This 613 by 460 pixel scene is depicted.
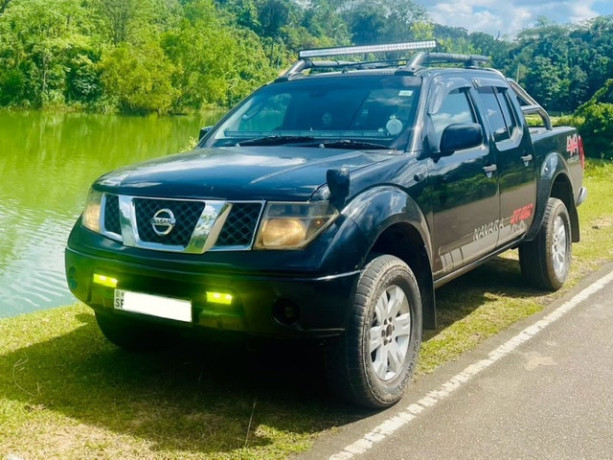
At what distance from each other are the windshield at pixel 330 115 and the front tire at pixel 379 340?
98 cm

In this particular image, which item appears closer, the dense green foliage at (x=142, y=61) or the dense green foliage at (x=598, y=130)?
the dense green foliage at (x=598, y=130)

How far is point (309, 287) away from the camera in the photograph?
340cm

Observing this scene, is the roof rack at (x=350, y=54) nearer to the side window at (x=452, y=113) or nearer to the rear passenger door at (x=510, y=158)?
the side window at (x=452, y=113)

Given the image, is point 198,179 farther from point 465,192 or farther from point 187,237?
point 465,192

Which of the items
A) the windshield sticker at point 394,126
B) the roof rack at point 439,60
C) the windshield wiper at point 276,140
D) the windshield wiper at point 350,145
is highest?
the roof rack at point 439,60

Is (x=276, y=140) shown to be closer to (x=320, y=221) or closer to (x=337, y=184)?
(x=337, y=184)

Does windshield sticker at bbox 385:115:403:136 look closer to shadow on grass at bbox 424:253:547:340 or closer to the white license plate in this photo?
shadow on grass at bbox 424:253:547:340

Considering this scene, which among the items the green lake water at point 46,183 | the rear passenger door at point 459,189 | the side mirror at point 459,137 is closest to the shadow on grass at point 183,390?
the rear passenger door at point 459,189

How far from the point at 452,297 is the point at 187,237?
3.52m

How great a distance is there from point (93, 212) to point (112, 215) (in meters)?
0.22

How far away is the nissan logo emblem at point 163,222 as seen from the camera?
362cm

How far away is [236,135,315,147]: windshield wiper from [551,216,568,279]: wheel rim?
292 centimetres

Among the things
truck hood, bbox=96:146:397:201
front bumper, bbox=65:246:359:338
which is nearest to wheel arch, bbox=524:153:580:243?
truck hood, bbox=96:146:397:201

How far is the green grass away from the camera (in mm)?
3422
